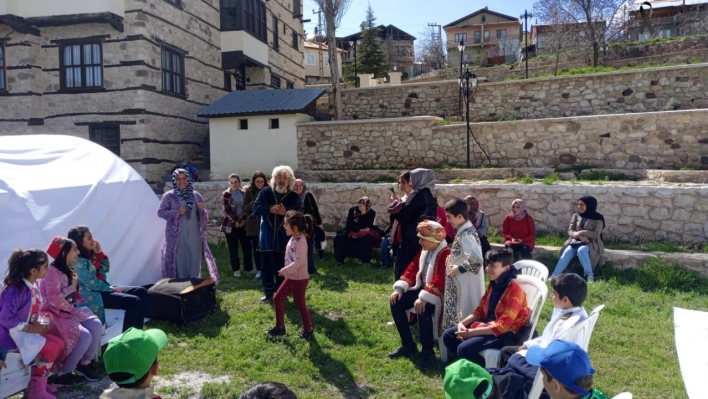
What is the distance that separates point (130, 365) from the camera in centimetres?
262

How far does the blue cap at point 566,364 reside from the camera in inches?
94.6

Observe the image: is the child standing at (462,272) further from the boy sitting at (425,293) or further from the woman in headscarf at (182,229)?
the woman in headscarf at (182,229)

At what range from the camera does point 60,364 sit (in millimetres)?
4387

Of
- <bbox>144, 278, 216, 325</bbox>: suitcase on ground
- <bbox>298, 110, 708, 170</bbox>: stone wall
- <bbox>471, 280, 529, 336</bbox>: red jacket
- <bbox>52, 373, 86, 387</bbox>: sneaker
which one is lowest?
<bbox>52, 373, 86, 387</bbox>: sneaker

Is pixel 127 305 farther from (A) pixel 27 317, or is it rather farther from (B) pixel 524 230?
(B) pixel 524 230

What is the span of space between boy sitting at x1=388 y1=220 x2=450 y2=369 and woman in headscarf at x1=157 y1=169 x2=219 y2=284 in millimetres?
3109

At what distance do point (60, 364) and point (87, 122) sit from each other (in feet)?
37.2

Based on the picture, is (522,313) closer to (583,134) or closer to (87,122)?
(583,134)

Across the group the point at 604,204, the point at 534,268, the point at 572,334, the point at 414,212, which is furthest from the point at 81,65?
the point at 572,334

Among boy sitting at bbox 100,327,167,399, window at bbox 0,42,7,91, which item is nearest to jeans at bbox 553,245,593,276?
boy sitting at bbox 100,327,167,399

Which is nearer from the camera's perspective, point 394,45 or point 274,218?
point 274,218

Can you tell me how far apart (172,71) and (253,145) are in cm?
347

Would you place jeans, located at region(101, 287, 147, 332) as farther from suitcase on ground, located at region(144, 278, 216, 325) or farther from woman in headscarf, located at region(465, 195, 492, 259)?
woman in headscarf, located at region(465, 195, 492, 259)

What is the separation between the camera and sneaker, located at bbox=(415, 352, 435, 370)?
4.71 m
